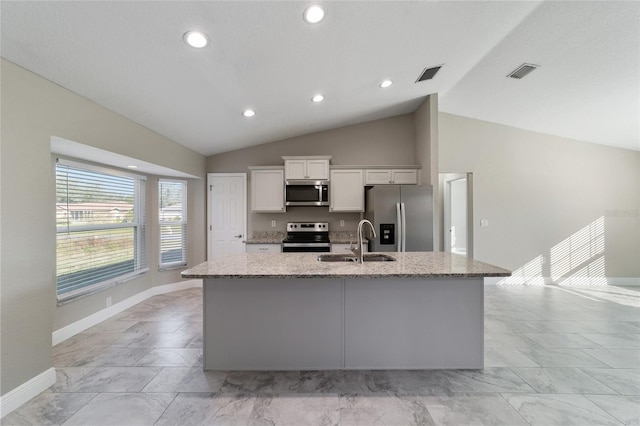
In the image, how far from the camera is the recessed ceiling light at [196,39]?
184cm

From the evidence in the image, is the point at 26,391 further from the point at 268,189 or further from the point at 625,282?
the point at 625,282

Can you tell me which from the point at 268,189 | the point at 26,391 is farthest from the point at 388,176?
the point at 26,391

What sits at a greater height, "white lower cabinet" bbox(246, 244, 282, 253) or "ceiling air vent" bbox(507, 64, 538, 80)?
"ceiling air vent" bbox(507, 64, 538, 80)

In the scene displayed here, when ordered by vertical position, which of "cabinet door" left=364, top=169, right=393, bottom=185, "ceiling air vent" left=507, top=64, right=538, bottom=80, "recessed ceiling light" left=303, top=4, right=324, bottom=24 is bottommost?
"cabinet door" left=364, top=169, right=393, bottom=185

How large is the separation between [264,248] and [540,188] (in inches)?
204

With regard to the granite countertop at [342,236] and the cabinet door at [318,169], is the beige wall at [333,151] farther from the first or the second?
the cabinet door at [318,169]

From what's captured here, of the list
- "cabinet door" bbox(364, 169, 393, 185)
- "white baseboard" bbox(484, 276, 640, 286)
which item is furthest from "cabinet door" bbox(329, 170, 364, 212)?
"white baseboard" bbox(484, 276, 640, 286)

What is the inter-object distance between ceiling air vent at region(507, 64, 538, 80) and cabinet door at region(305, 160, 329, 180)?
9.10ft

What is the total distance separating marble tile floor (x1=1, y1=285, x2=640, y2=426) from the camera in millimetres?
1691

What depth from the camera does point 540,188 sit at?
15.7 ft

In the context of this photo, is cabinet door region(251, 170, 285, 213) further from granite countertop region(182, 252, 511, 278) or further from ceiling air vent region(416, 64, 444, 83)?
ceiling air vent region(416, 64, 444, 83)

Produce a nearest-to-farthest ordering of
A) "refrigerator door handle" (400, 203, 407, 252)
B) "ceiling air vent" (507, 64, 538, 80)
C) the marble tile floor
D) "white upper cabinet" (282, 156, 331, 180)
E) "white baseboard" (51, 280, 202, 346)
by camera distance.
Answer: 1. the marble tile floor
2. "white baseboard" (51, 280, 202, 346)
3. "ceiling air vent" (507, 64, 538, 80)
4. "refrigerator door handle" (400, 203, 407, 252)
5. "white upper cabinet" (282, 156, 331, 180)

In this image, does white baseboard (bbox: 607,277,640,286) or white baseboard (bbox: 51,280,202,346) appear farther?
white baseboard (bbox: 607,277,640,286)

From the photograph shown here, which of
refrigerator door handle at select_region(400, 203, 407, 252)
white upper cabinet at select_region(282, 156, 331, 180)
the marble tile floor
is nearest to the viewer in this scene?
the marble tile floor
